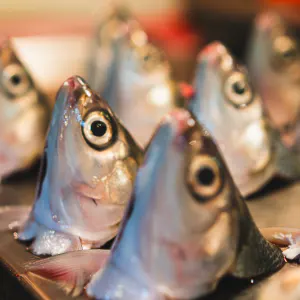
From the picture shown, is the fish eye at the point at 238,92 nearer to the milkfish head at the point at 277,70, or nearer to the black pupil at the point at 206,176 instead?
the milkfish head at the point at 277,70

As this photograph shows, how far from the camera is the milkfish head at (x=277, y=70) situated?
1.80 meters

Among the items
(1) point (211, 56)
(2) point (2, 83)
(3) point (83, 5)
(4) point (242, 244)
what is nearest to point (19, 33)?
(3) point (83, 5)

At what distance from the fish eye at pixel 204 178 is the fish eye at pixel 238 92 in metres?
0.58

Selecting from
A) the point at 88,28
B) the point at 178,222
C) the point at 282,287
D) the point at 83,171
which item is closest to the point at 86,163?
the point at 83,171

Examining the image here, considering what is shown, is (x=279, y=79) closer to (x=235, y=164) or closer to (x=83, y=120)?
(x=235, y=164)

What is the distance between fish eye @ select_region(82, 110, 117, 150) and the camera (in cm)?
99

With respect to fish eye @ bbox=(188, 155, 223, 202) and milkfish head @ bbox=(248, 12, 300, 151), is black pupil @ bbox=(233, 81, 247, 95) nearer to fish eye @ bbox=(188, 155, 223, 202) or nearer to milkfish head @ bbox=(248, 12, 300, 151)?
milkfish head @ bbox=(248, 12, 300, 151)

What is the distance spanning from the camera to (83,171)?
100 cm

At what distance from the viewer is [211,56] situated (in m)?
1.40

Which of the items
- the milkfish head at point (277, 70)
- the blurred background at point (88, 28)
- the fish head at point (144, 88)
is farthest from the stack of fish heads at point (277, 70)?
the blurred background at point (88, 28)

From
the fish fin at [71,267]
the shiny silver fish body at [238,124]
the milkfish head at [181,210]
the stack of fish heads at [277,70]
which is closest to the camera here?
the milkfish head at [181,210]

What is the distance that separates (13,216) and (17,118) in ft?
1.12

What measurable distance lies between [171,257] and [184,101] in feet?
2.85

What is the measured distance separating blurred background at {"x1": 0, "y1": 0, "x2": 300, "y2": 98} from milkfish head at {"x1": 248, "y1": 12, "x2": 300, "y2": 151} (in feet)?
2.11
